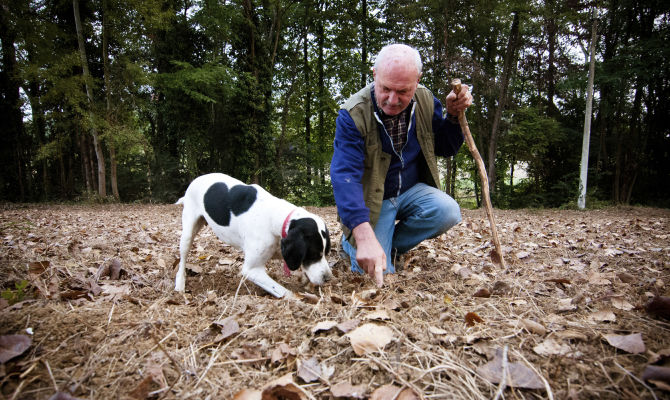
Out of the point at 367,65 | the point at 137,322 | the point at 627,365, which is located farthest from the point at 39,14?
the point at 627,365

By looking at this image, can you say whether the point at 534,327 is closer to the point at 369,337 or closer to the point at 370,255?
the point at 369,337

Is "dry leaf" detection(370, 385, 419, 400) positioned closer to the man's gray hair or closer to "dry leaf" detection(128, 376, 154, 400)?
"dry leaf" detection(128, 376, 154, 400)

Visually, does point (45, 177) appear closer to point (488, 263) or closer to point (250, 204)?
point (250, 204)

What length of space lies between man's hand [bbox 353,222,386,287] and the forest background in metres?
12.4

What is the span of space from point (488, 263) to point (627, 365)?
2.10 meters

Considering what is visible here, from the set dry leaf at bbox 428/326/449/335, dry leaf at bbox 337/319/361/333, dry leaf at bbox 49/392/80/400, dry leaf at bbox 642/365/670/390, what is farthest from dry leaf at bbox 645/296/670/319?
dry leaf at bbox 49/392/80/400

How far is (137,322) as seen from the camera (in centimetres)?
150

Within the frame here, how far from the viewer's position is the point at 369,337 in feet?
4.39

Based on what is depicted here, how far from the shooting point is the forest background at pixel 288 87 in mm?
11930

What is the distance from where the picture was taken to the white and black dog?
2355 millimetres

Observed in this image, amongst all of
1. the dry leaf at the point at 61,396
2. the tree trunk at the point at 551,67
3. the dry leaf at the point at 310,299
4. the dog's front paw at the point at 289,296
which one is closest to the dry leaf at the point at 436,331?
the dry leaf at the point at 310,299

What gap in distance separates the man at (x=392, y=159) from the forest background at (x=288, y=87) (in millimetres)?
11120

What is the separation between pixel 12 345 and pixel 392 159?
2.73 metres

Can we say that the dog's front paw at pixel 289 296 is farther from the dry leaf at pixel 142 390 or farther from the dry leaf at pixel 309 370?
the dry leaf at pixel 142 390
